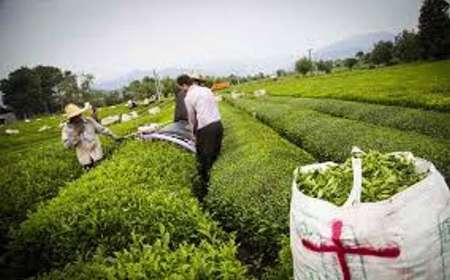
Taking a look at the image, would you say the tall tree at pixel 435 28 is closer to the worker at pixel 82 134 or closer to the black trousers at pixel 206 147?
the black trousers at pixel 206 147

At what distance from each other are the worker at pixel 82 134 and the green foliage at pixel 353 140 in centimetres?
475

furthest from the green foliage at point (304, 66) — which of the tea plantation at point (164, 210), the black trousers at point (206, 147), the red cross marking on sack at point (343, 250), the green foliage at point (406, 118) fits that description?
the red cross marking on sack at point (343, 250)

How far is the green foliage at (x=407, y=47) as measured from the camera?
57.4 meters

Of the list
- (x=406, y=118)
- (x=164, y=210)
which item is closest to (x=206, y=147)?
(x=164, y=210)

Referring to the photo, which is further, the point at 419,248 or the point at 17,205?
the point at 17,205

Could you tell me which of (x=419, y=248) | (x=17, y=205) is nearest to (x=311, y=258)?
(x=419, y=248)

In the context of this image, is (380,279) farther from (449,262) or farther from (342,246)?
(449,262)

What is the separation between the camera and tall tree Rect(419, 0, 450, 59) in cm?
4778

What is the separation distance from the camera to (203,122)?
8.07 metres

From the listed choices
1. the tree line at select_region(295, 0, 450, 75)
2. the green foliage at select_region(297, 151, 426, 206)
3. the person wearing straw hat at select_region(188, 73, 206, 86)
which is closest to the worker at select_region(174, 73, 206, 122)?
the person wearing straw hat at select_region(188, 73, 206, 86)

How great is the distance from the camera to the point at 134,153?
807 centimetres

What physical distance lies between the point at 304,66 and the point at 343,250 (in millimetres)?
91076

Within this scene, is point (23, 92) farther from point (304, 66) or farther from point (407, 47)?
point (407, 47)

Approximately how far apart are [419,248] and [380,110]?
13.7 meters
